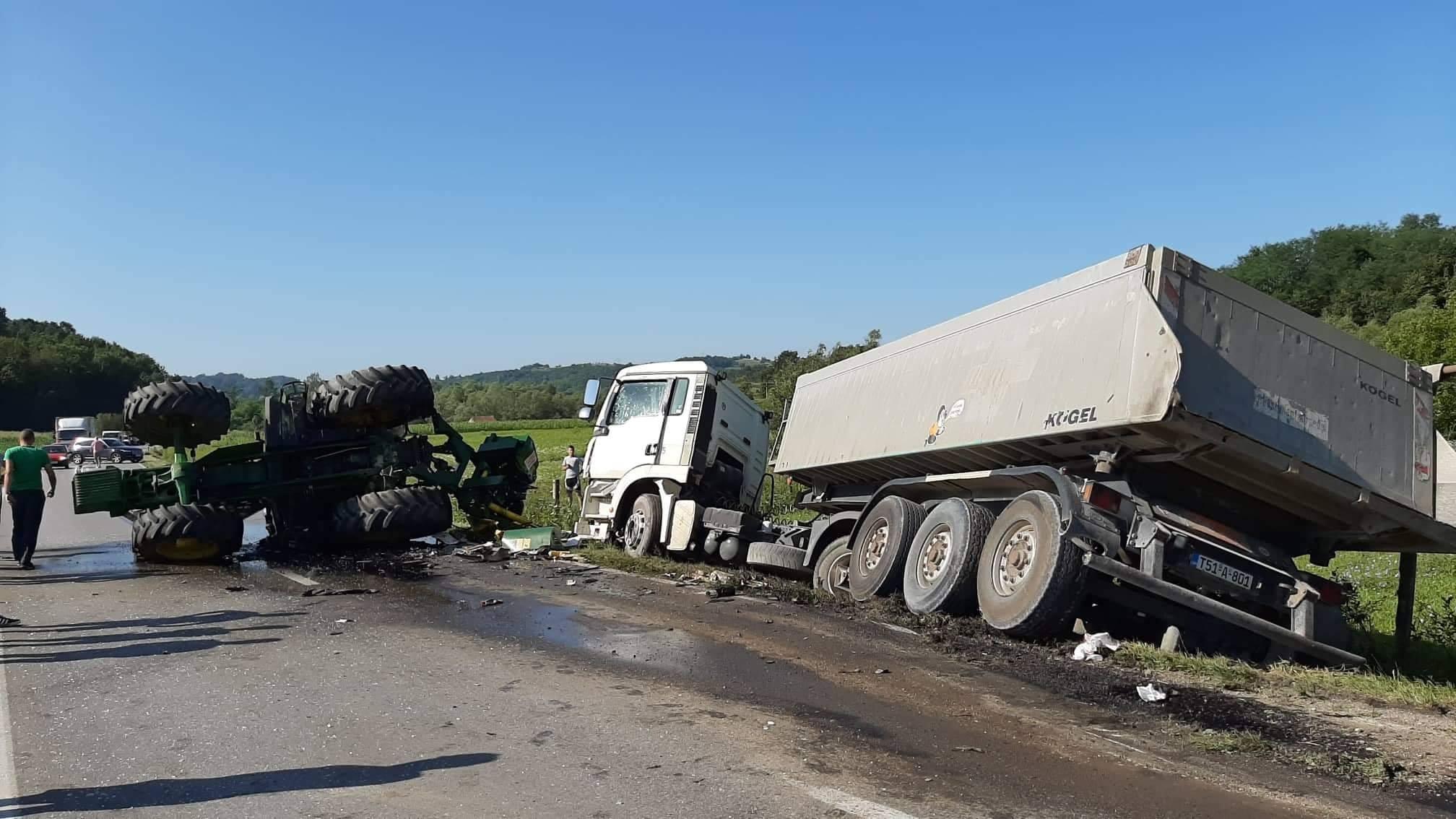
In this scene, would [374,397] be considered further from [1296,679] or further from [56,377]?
[56,377]

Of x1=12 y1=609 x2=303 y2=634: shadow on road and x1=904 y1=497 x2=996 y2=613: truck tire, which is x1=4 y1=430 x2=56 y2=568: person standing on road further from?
x1=904 y1=497 x2=996 y2=613: truck tire

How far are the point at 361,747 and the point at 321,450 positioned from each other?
877cm

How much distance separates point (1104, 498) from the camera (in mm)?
7254

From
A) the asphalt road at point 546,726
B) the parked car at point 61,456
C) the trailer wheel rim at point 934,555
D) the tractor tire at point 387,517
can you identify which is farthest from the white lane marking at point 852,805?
the parked car at point 61,456

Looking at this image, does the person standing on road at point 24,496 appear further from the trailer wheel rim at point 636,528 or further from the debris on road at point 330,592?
the trailer wheel rim at point 636,528

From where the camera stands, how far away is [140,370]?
333ft

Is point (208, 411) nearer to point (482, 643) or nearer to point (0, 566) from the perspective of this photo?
point (0, 566)

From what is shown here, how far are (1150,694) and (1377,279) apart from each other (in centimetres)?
7306

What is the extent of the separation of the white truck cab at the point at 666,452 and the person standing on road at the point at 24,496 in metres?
5.95

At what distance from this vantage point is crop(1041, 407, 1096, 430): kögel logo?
7250 millimetres

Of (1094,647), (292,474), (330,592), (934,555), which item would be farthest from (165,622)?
(1094,647)

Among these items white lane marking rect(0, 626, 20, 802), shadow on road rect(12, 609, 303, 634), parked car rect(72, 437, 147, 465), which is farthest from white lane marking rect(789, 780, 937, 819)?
parked car rect(72, 437, 147, 465)

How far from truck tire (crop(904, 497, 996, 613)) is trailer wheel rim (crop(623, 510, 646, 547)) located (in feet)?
14.1

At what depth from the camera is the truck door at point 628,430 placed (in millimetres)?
13000
